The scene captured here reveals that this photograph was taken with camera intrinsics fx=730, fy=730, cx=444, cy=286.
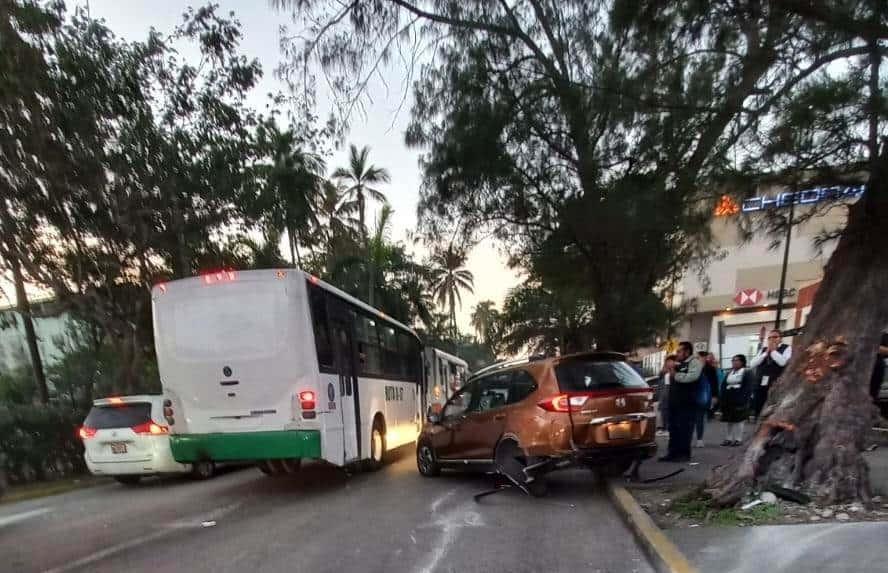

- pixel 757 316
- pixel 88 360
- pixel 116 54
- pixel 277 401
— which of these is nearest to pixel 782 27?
pixel 277 401

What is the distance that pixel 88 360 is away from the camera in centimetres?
2261

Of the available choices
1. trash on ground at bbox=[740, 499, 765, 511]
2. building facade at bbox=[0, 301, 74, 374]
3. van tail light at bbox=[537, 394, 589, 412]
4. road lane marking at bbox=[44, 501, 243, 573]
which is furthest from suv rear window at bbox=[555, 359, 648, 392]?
building facade at bbox=[0, 301, 74, 374]

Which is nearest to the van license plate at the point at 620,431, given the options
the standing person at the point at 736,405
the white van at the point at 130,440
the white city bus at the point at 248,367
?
the white city bus at the point at 248,367

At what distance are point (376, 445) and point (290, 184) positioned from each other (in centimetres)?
849

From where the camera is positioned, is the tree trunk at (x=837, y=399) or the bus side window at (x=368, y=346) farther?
the bus side window at (x=368, y=346)

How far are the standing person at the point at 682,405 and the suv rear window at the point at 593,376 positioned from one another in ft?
4.48

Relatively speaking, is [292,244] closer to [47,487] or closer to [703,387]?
[47,487]

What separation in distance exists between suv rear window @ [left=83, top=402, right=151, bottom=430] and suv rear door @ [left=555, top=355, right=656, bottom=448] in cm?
721

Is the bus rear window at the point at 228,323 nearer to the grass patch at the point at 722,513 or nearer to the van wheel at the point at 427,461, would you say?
the van wheel at the point at 427,461

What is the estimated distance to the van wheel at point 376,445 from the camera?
494 inches

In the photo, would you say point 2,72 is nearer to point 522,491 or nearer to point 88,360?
point 522,491

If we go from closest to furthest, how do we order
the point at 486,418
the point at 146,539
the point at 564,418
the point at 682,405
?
the point at 146,539
the point at 564,418
the point at 486,418
the point at 682,405

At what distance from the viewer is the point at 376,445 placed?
1282 cm

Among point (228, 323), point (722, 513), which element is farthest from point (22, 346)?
point (722, 513)
